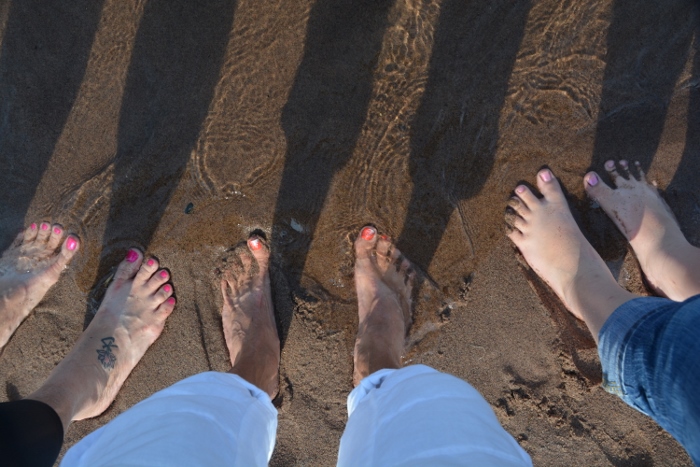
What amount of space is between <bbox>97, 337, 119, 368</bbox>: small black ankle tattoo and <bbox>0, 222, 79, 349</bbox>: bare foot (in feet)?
1.57

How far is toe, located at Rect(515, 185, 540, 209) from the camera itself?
2.29 metres

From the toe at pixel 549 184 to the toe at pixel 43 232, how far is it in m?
2.77

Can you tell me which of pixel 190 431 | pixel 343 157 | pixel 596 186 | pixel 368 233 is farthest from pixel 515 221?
pixel 190 431

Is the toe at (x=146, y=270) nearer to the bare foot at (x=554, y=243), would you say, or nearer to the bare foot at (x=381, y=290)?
the bare foot at (x=381, y=290)

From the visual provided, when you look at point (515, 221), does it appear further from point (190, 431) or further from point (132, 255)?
point (132, 255)

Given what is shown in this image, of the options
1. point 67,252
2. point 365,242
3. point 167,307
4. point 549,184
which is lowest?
point 167,307

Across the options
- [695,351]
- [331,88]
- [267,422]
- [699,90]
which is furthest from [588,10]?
[267,422]

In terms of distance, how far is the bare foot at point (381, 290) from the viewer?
2.27 m

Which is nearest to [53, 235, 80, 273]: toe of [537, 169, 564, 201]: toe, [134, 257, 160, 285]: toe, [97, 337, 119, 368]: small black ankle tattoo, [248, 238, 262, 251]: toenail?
[134, 257, 160, 285]: toe

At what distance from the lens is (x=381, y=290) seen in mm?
2350

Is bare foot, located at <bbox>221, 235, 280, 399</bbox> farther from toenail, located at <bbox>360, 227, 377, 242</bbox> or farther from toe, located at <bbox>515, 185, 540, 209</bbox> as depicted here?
toe, located at <bbox>515, 185, 540, 209</bbox>

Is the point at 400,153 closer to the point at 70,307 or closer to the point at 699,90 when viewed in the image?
the point at 699,90

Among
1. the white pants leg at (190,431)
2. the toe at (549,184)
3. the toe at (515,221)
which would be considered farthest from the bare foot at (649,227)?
the white pants leg at (190,431)

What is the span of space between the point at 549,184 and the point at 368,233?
3.34ft
